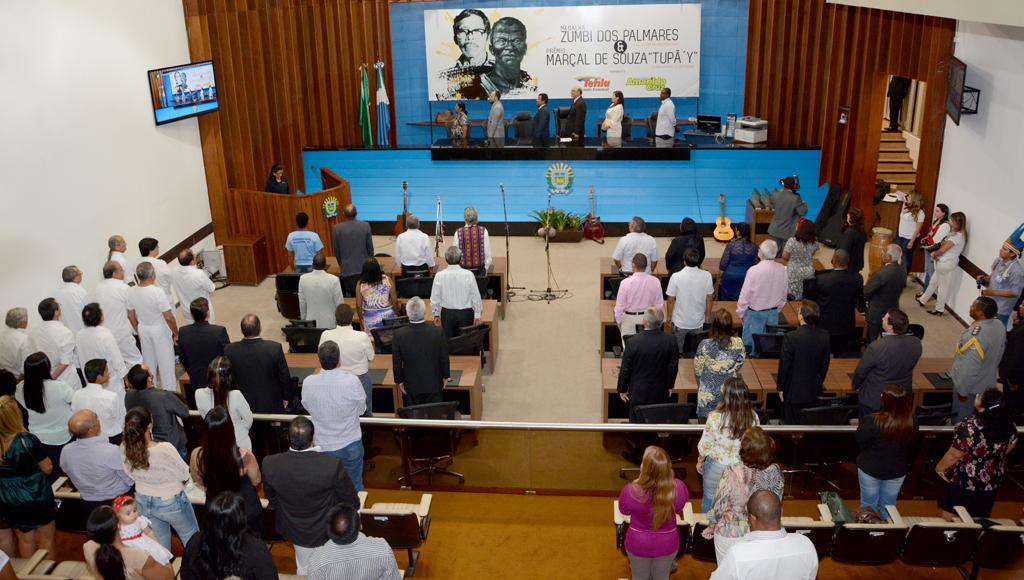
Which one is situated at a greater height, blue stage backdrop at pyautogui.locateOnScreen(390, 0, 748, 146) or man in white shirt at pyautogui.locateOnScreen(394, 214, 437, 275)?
blue stage backdrop at pyautogui.locateOnScreen(390, 0, 748, 146)

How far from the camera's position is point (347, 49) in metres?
14.7

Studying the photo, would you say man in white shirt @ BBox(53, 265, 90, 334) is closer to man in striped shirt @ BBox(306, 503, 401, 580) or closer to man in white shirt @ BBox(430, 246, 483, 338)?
man in white shirt @ BBox(430, 246, 483, 338)

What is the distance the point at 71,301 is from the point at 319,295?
2.20 m

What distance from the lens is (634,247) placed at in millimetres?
9141

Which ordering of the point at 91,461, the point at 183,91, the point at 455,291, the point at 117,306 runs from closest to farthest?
the point at 91,461 < the point at 117,306 < the point at 455,291 < the point at 183,91

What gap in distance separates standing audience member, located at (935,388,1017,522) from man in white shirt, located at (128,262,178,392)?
651cm

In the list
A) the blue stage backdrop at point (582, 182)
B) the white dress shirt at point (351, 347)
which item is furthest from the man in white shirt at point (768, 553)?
the blue stage backdrop at point (582, 182)

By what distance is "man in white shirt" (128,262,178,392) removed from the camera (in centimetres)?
761

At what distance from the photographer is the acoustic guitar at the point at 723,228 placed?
43.7 feet

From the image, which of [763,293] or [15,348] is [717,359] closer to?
[763,293]

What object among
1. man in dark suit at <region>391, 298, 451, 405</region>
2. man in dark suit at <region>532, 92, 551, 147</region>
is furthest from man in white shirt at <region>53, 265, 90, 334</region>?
man in dark suit at <region>532, 92, 551, 147</region>

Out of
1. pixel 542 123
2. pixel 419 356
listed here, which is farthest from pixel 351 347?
pixel 542 123

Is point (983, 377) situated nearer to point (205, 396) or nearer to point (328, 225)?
point (205, 396)

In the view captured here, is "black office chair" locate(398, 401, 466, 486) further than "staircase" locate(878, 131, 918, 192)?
No
